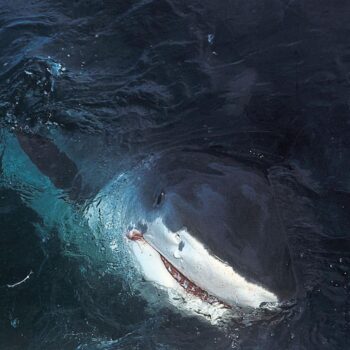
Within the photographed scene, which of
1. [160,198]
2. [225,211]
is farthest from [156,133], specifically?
[225,211]

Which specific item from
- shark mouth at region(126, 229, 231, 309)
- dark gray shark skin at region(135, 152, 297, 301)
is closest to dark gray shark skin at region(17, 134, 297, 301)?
dark gray shark skin at region(135, 152, 297, 301)

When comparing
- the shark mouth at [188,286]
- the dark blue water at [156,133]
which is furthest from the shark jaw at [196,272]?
the dark blue water at [156,133]

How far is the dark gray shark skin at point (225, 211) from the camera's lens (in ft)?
5.39

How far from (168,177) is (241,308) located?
1.56 feet

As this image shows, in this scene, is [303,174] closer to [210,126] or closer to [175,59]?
[210,126]

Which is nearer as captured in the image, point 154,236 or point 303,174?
point 154,236

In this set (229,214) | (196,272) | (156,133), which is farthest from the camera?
(156,133)

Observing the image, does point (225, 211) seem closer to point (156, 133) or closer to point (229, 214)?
point (229, 214)

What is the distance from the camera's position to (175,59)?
8.59ft

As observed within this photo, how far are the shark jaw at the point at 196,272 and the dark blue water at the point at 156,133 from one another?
0.52ft

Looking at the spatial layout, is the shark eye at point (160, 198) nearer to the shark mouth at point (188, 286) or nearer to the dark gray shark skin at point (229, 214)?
the dark gray shark skin at point (229, 214)

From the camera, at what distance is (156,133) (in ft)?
7.90

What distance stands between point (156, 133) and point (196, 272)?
2.98ft

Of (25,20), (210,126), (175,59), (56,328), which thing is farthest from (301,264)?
(25,20)
